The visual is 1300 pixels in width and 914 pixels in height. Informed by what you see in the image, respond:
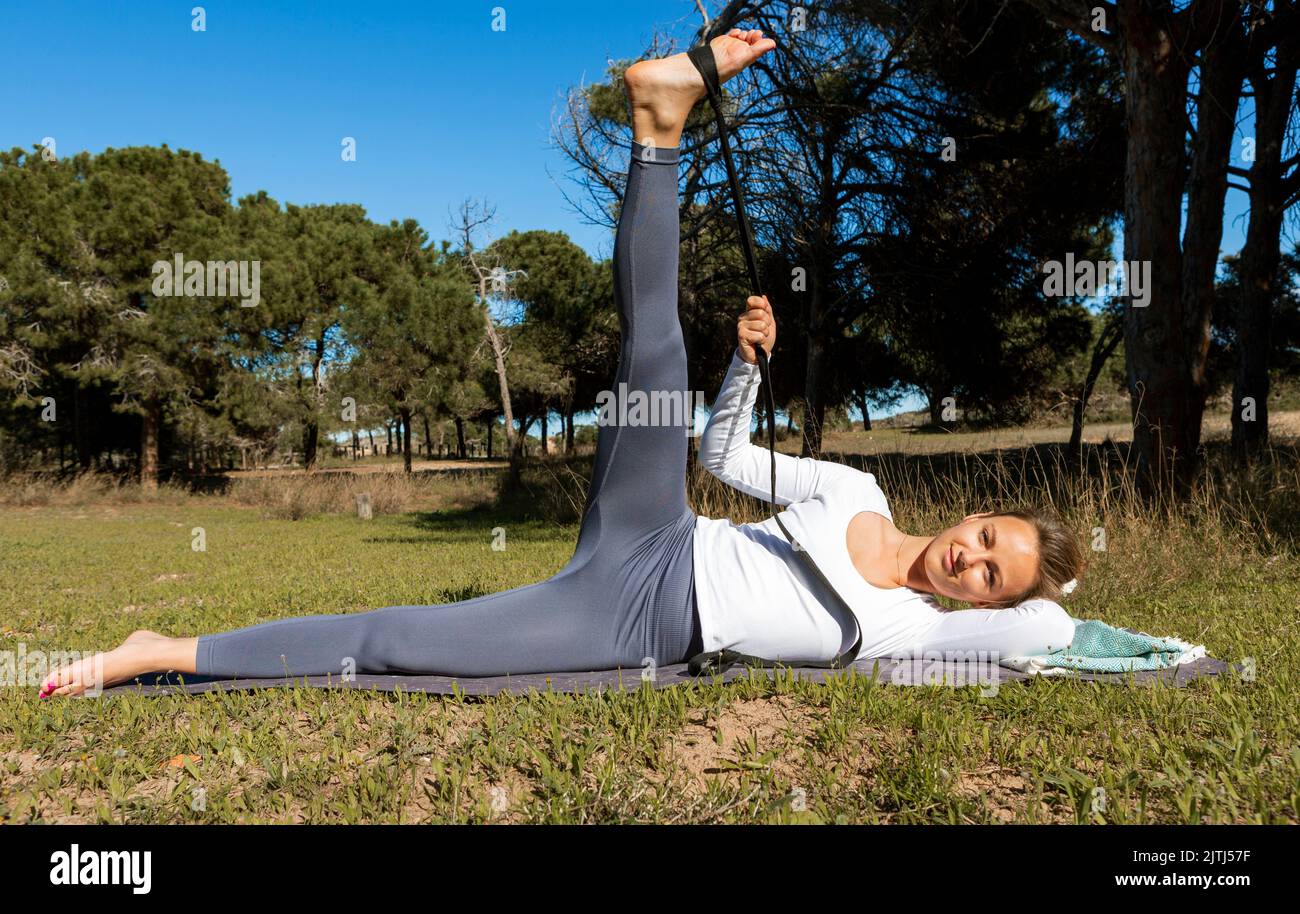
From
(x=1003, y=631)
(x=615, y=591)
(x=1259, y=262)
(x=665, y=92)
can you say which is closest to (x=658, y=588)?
(x=615, y=591)

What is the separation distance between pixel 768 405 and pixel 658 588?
774mm

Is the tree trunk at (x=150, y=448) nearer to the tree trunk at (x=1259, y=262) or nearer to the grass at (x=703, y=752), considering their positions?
the grass at (x=703, y=752)

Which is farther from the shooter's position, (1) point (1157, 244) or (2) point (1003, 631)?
(1) point (1157, 244)

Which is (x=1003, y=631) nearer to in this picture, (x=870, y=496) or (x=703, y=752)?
(x=870, y=496)

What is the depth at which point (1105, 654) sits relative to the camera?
318 centimetres

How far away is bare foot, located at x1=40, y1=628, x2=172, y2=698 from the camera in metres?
2.87

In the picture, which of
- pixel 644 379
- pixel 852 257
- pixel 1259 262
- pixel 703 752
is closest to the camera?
pixel 703 752

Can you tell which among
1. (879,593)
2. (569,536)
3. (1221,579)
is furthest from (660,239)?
(569,536)

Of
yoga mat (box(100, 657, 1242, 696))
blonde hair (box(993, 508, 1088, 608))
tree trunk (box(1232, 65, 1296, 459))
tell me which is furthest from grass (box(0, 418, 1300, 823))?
tree trunk (box(1232, 65, 1296, 459))

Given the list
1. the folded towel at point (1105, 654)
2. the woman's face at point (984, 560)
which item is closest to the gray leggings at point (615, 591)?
the woman's face at point (984, 560)

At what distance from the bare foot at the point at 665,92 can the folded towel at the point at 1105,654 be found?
7.61ft

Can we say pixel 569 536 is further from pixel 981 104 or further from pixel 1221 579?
pixel 981 104
